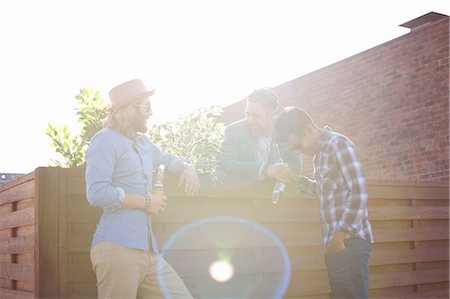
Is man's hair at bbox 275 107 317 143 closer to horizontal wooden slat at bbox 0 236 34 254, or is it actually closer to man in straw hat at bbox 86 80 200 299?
man in straw hat at bbox 86 80 200 299

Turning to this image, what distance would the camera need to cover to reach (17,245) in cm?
543

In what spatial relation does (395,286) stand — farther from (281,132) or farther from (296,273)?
(281,132)

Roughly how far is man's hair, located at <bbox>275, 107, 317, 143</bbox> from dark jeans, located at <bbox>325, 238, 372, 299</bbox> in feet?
2.80

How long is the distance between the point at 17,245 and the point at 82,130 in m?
1.12

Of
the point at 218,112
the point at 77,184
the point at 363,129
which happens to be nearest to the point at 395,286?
the point at 218,112

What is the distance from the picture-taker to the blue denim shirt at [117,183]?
13.3 ft

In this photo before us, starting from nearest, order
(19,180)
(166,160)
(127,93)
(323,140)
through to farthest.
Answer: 1. (127,93)
2. (323,140)
3. (166,160)
4. (19,180)

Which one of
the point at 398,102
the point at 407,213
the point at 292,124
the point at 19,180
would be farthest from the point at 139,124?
the point at 398,102

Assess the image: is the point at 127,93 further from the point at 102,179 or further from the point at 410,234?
the point at 410,234

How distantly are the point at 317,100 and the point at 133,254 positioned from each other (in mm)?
10766

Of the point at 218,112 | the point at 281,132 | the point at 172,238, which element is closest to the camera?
the point at 281,132

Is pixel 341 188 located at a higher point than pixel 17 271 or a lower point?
higher

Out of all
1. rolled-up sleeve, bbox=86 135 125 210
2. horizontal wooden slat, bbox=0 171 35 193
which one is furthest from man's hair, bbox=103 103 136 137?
horizontal wooden slat, bbox=0 171 35 193

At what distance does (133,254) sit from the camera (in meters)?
4.16
